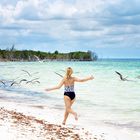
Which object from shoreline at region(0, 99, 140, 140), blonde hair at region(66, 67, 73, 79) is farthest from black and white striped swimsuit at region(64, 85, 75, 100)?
shoreline at region(0, 99, 140, 140)

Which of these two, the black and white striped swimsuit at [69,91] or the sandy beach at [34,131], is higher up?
the black and white striped swimsuit at [69,91]

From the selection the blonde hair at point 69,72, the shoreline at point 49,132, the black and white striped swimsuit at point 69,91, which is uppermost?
the blonde hair at point 69,72

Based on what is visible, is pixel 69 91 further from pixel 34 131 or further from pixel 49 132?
pixel 34 131

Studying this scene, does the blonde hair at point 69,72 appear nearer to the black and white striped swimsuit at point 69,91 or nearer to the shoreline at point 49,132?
the black and white striped swimsuit at point 69,91

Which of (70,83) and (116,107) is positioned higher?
(70,83)

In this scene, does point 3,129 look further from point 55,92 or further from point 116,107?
point 55,92

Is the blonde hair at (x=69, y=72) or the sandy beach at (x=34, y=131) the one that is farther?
the blonde hair at (x=69, y=72)

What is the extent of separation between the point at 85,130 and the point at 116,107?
9075mm

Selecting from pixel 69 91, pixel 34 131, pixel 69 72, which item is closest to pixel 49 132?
pixel 34 131

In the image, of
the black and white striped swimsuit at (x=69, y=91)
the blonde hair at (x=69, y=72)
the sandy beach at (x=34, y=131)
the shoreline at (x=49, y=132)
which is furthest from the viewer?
the black and white striped swimsuit at (x=69, y=91)

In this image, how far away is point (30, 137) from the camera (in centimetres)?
1100

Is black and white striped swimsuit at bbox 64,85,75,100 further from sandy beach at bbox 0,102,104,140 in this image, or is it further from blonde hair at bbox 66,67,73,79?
sandy beach at bbox 0,102,104,140

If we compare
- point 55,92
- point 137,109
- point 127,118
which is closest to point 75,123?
point 127,118

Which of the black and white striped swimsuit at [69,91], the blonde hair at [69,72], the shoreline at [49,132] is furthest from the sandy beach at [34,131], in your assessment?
the blonde hair at [69,72]
